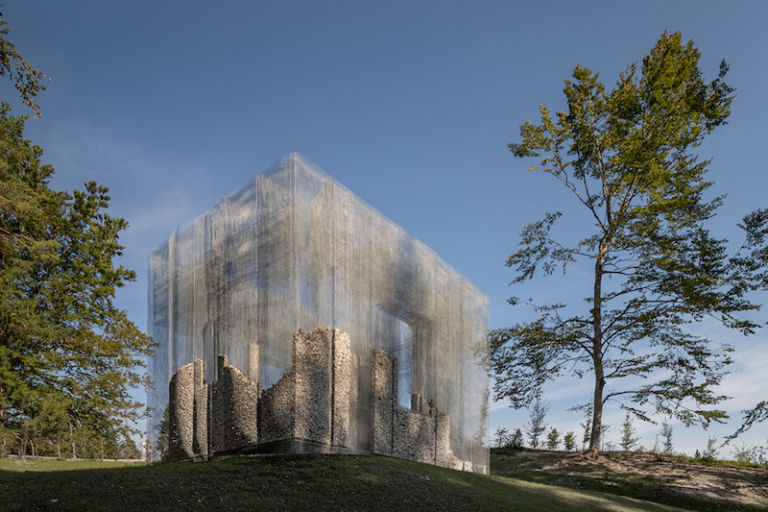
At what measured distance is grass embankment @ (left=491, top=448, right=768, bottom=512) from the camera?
16.7 metres

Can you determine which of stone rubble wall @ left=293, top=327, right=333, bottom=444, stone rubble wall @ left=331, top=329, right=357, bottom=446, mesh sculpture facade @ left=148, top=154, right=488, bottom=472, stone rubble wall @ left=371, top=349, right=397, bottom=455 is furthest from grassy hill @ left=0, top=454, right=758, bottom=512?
stone rubble wall @ left=371, top=349, right=397, bottom=455

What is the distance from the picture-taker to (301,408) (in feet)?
45.3

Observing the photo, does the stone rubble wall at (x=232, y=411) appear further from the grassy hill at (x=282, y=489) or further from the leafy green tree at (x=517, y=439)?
the leafy green tree at (x=517, y=439)

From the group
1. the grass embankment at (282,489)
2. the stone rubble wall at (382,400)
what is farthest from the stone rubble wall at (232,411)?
the stone rubble wall at (382,400)

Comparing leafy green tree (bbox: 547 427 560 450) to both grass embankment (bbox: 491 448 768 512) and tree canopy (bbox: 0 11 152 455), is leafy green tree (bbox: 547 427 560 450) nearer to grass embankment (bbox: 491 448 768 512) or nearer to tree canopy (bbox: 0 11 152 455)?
grass embankment (bbox: 491 448 768 512)

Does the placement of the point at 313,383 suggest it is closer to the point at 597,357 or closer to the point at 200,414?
the point at 200,414

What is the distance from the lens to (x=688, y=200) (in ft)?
72.3

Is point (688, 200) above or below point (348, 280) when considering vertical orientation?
above

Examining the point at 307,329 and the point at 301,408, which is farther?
the point at 307,329

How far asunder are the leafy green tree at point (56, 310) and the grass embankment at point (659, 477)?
1462 centimetres

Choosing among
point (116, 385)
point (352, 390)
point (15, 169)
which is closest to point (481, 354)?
point (352, 390)

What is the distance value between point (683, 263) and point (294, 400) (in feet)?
51.3

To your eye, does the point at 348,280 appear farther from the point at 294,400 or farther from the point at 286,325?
the point at 294,400

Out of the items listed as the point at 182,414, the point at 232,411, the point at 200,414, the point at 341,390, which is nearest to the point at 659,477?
the point at 341,390
